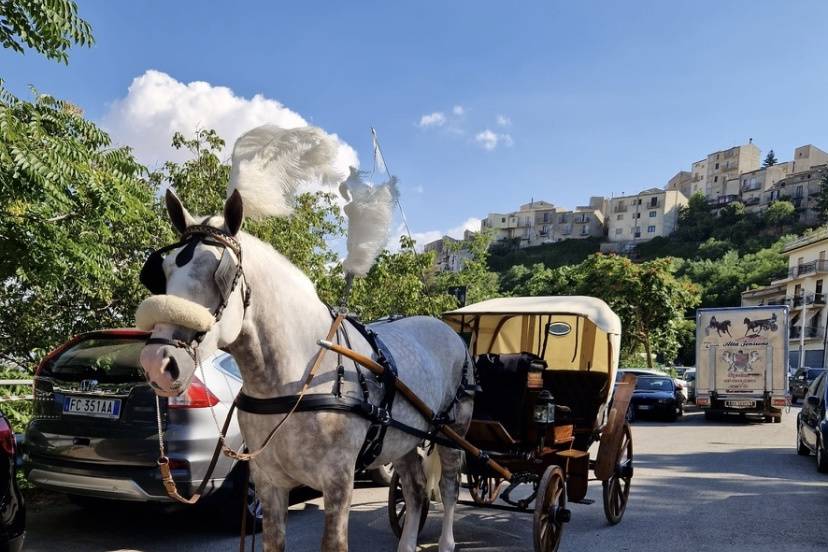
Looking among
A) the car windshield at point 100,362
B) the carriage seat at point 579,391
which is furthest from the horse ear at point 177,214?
the carriage seat at point 579,391

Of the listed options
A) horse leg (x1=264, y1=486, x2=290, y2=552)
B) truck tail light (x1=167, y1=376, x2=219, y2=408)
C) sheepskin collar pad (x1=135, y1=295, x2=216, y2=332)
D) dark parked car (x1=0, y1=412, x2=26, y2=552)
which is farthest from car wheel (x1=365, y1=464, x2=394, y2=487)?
sheepskin collar pad (x1=135, y1=295, x2=216, y2=332)

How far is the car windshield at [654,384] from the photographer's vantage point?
20328 millimetres

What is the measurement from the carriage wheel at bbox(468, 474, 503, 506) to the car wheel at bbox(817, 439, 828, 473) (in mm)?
6377

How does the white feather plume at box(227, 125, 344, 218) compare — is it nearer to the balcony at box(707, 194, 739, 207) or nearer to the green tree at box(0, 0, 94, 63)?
the green tree at box(0, 0, 94, 63)

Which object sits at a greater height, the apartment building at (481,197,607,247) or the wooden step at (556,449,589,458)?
the apartment building at (481,197,607,247)

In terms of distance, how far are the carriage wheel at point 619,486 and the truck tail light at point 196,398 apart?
3.64 metres

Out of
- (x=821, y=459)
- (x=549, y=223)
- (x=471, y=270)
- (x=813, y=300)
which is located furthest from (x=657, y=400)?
(x=549, y=223)

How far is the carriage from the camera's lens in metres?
5.44

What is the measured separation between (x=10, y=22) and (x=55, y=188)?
154 cm

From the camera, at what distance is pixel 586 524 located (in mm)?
6523

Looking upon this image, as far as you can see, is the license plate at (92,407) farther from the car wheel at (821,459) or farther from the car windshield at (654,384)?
the car windshield at (654,384)

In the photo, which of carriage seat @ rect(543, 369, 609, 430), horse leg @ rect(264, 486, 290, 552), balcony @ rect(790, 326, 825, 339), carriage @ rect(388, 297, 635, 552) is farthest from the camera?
balcony @ rect(790, 326, 825, 339)

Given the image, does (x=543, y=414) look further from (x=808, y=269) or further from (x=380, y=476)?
(x=808, y=269)

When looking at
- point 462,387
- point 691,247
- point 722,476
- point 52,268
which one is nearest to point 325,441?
point 462,387
